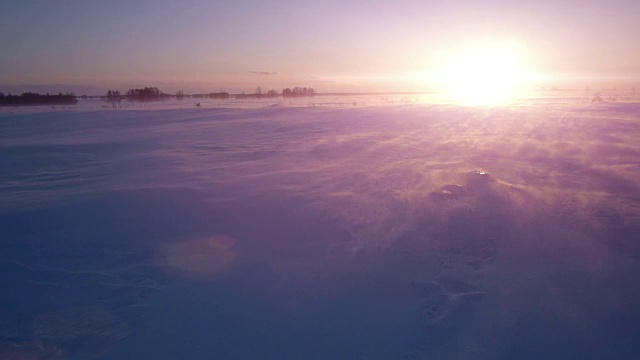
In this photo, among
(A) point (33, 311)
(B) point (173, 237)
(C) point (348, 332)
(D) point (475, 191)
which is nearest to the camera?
(C) point (348, 332)

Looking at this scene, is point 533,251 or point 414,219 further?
point 414,219

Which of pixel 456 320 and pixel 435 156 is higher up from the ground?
pixel 435 156

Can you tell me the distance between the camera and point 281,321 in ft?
11.3

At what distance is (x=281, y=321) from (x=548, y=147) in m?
7.79

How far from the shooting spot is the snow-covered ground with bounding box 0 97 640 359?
10.6 feet

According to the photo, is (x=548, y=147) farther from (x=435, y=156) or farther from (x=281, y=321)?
(x=281, y=321)

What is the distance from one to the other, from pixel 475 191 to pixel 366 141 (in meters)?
4.82

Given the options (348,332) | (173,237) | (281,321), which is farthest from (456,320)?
(173,237)

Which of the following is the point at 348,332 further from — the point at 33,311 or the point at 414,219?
the point at 33,311

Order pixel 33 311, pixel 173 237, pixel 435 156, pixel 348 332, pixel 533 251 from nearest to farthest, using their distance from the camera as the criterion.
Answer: pixel 348 332 → pixel 33 311 → pixel 533 251 → pixel 173 237 → pixel 435 156

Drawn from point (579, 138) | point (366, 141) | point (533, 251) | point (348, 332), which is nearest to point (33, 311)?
point (348, 332)

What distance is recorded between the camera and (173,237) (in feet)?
15.9

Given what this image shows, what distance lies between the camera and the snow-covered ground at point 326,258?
3.23 metres

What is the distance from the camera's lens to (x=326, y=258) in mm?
4305
